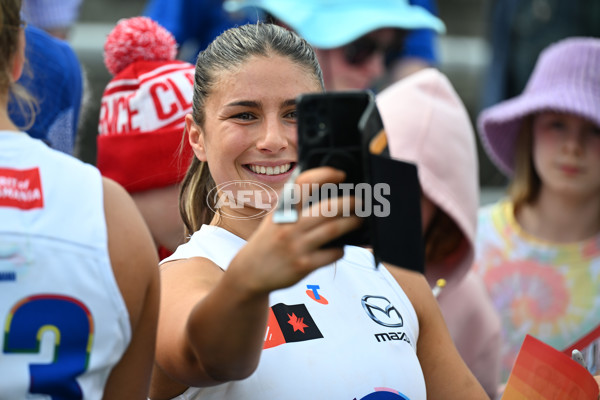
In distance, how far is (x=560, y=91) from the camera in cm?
383

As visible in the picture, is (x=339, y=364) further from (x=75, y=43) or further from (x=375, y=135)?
(x=75, y=43)

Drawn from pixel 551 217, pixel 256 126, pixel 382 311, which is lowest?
pixel 551 217

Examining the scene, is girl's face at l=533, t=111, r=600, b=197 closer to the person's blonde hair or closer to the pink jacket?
the pink jacket

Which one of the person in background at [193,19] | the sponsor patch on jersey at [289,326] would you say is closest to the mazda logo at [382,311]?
the sponsor patch on jersey at [289,326]

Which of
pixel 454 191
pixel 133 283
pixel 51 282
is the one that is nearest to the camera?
pixel 51 282

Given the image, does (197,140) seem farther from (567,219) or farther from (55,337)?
(567,219)

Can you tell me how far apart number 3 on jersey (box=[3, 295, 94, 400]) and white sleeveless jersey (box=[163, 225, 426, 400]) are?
14.5 inches

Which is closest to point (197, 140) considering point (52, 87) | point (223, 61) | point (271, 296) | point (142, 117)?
point (223, 61)

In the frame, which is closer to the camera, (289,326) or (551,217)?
(289,326)

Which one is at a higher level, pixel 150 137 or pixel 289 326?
pixel 150 137

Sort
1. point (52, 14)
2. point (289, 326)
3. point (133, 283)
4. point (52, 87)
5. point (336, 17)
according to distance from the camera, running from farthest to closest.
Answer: point (336, 17)
point (52, 14)
point (52, 87)
point (289, 326)
point (133, 283)

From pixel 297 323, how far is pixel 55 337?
548 millimetres

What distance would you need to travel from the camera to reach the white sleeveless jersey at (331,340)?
175 cm

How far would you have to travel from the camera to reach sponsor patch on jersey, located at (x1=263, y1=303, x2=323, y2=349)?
5.85 feet
